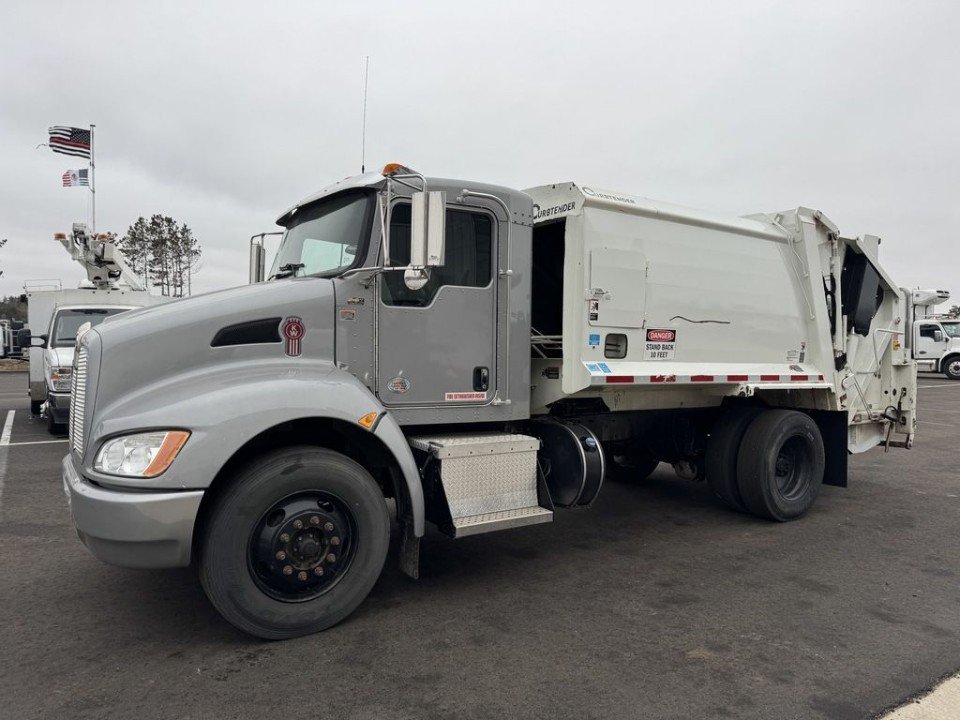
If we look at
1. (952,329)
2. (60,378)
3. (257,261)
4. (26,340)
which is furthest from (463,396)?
(952,329)

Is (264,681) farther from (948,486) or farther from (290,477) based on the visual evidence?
(948,486)

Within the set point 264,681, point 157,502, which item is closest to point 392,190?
point 157,502

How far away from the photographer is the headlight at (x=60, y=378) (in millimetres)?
9789

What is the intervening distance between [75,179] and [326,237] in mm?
23035

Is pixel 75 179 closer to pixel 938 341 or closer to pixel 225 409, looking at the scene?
pixel 225 409

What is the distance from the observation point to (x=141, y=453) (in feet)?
11.1

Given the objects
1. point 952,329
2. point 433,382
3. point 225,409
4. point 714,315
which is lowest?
point 225,409

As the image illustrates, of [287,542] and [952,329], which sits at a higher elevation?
[952,329]

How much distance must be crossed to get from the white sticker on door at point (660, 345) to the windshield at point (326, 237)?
2470mm

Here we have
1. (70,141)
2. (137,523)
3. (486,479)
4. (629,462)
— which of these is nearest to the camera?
(137,523)

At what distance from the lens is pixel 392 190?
4.25m

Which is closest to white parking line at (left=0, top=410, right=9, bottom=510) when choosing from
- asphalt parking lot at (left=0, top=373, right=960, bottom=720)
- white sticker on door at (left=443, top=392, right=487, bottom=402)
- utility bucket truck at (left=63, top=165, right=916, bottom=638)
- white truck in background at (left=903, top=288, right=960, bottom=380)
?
asphalt parking lot at (left=0, top=373, right=960, bottom=720)

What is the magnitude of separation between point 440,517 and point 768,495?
3.38m

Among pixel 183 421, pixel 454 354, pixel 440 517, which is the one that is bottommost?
pixel 440 517
